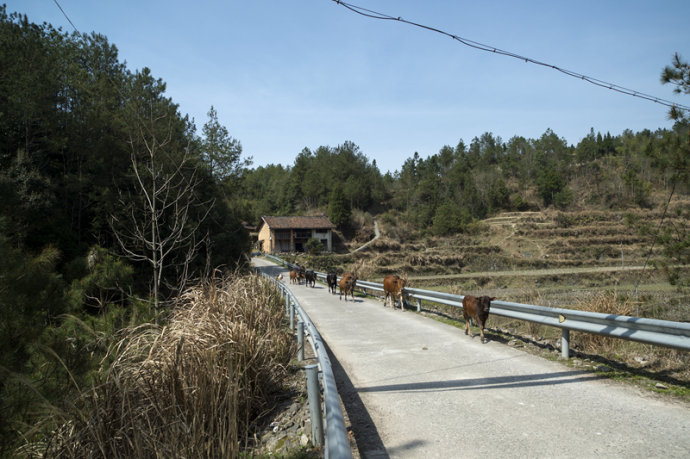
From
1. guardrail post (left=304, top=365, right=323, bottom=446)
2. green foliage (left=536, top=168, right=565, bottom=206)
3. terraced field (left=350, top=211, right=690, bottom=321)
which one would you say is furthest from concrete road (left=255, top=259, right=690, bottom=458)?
green foliage (left=536, top=168, right=565, bottom=206)

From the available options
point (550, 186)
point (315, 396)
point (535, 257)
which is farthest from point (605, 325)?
point (550, 186)

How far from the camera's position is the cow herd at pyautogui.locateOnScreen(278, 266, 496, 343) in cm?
854

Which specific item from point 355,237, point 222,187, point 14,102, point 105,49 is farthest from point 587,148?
point 14,102

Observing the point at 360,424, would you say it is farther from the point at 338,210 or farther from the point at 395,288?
the point at 338,210

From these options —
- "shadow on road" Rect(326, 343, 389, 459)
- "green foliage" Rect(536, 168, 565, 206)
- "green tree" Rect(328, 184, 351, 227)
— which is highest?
"green foliage" Rect(536, 168, 565, 206)

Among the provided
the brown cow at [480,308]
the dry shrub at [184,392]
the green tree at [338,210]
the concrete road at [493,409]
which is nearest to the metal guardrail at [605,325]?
the brown cow at [480,308]

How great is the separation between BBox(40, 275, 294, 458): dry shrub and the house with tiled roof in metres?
62.7

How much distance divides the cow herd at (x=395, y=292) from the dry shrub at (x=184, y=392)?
4025 mm

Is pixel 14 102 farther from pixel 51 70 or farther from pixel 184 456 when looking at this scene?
pixel 184 456

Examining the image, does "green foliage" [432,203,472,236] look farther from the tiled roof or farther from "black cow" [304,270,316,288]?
"black cow" [304,270,316,288]

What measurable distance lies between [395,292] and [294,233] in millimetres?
57176

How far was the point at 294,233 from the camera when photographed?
71.1 meters

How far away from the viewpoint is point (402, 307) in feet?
47.7

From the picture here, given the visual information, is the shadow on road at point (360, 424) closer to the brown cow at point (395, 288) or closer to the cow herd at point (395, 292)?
the cow herd at point (395, 292)
